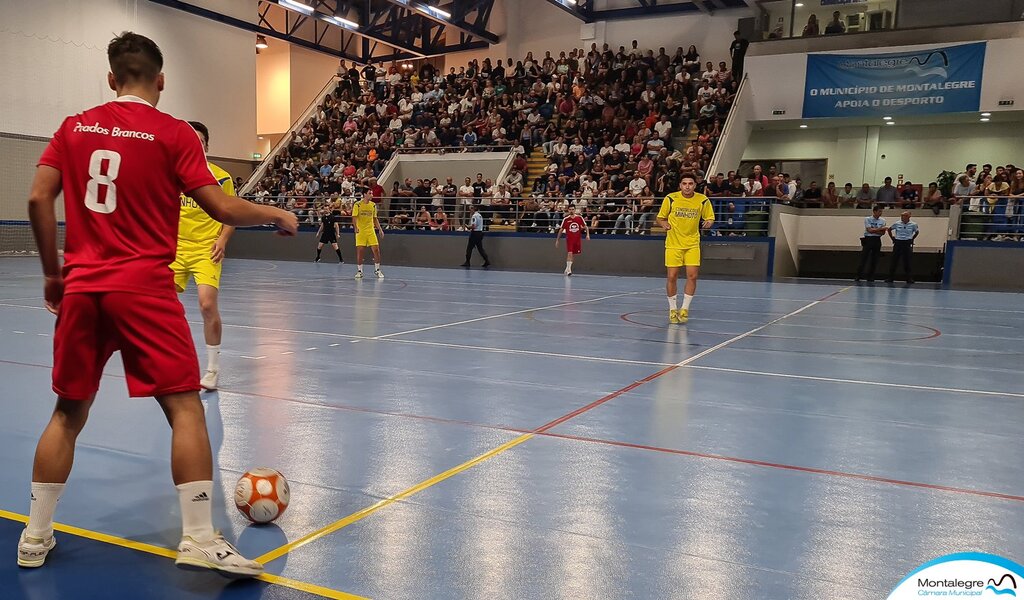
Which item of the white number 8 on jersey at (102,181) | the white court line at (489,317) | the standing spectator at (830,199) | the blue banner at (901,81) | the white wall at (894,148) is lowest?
the white court line at (489,317)

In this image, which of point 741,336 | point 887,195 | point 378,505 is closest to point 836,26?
point 887,195

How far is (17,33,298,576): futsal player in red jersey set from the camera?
2.66m

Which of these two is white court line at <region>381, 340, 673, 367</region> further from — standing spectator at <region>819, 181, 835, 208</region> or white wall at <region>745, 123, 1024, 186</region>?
white wall at <region>745, 123, 1024, 186</region>

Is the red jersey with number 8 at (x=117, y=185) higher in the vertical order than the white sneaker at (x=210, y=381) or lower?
A: higher

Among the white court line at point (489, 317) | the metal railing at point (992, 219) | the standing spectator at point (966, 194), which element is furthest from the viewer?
the standing spectator at point (966, 194)

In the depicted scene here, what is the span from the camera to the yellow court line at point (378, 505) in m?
2.96

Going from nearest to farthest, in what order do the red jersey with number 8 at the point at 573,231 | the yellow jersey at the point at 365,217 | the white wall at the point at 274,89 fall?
the yellow jersey at the point at 365,217
the red jersey with number 8 at the point at 573,231
the white wall at the point at 274,89

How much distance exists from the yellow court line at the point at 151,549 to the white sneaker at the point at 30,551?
0.25 metres

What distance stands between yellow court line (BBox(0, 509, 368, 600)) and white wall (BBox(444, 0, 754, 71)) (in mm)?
28837

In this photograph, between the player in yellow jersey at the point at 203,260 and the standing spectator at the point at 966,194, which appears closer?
the player in yellow jersey at the point at 203,260

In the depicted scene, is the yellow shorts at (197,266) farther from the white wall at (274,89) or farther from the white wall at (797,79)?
the white wall at (274,89)

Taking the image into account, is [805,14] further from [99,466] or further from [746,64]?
[99,466]

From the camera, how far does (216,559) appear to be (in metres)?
2.62

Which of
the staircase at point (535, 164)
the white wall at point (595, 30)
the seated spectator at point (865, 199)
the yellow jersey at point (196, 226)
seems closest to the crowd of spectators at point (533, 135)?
the staircase at point (535, 164)
